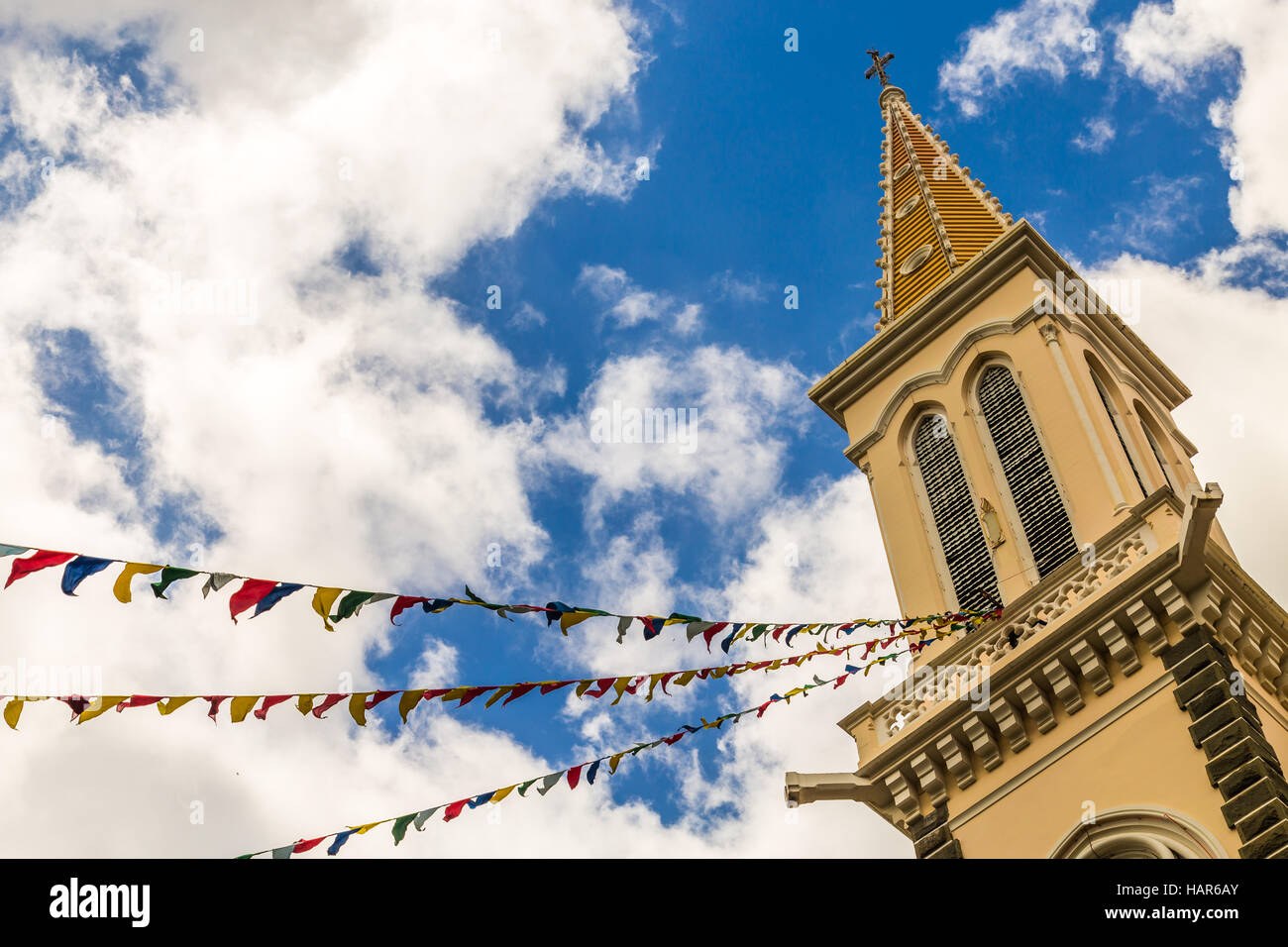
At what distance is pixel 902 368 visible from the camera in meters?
23.4

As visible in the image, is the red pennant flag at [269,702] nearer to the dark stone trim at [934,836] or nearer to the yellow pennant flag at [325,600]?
the yellow pennant flag at [325,600]

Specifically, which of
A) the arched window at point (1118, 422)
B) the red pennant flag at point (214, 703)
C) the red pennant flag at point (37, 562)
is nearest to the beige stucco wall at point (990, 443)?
the arched window at point (1118, 422)

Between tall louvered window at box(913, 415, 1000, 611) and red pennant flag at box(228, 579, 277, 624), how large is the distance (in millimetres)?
11124

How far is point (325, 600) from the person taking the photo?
34.8 ft

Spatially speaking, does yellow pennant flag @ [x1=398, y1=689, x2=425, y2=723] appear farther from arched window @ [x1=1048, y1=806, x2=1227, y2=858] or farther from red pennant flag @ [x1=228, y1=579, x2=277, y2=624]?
arched window @ [x1=1048, y1=806, x2=1227, y2=858]

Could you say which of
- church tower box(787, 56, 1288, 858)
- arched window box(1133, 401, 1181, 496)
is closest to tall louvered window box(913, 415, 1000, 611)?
church tower box(787, 56, 1288, 858)

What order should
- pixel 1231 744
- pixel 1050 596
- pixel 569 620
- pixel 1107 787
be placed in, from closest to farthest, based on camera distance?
pixel 569 620 → pixel 1231 744 → pixel 1107 787 → pixel 1050 596

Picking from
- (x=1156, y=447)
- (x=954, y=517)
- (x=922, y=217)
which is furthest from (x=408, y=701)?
(x=922, y=217)

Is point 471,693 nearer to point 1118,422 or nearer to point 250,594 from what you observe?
point 250,594

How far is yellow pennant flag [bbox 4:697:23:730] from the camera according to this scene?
9672mm

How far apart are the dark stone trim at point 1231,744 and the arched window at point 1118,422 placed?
3.85m

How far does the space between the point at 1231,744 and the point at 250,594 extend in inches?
396
